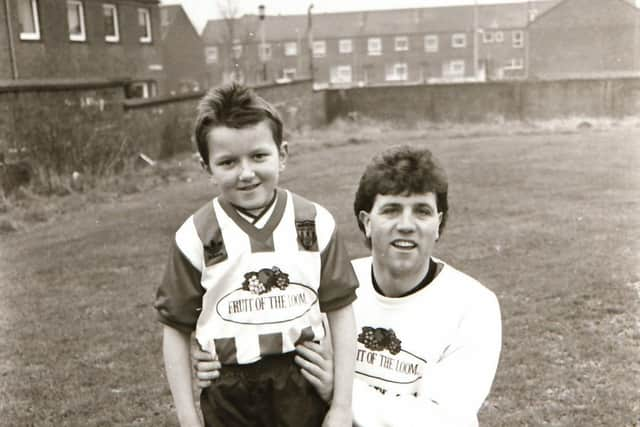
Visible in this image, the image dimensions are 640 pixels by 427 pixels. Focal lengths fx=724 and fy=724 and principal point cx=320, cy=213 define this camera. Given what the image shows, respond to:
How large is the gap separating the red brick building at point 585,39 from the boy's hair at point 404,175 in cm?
4451

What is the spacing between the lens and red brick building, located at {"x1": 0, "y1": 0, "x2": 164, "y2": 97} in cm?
1875

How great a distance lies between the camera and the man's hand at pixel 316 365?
76.7 inches

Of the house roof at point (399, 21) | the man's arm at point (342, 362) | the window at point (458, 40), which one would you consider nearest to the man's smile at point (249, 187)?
the man's arm at point (342, 362)

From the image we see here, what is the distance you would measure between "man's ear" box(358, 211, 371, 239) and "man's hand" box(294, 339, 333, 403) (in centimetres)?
59

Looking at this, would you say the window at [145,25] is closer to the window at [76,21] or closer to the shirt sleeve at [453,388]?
the window at [76,21]

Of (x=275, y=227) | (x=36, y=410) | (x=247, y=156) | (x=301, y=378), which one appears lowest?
(x=36, y=410)

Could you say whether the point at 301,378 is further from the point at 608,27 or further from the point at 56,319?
the point at 608,27

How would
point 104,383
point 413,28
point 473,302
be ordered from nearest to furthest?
point 473,302 < point 104,383 < point 413,28

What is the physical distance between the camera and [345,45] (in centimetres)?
5891

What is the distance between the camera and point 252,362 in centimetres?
192

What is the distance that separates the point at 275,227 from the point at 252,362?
364mm

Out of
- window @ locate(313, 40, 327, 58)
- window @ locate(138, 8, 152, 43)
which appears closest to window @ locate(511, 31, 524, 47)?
window @ locate(313, 40, 327, 58)

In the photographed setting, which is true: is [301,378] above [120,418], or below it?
above

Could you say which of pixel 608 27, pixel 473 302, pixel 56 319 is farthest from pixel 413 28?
pixel 473 302
